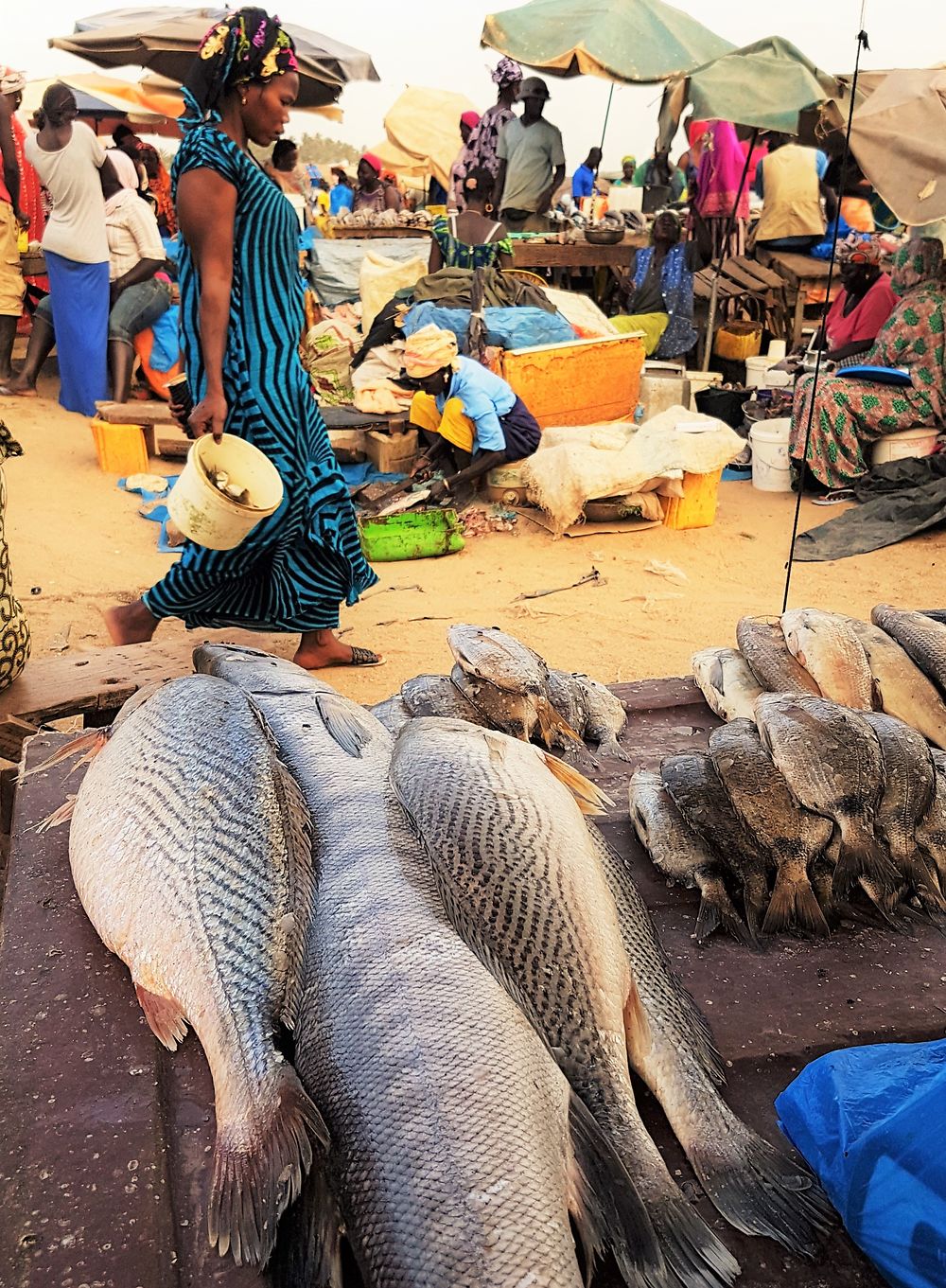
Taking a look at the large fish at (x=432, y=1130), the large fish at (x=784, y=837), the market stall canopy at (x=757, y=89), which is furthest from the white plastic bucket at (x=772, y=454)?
the large fish at (x=432, y=1130)

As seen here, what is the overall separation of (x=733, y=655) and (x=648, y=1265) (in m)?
2.01

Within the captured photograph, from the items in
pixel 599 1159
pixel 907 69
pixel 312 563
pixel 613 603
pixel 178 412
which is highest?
pixel 907 69

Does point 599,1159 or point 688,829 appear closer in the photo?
point 599,1159

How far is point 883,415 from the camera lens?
7246 millimetres

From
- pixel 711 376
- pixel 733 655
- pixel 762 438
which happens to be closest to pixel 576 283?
pixel 711 376

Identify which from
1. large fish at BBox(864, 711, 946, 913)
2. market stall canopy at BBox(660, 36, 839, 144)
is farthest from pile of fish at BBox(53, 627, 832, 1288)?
market stall canopy at BBox(660, 36, 839, 144)

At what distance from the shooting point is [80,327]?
922 cm

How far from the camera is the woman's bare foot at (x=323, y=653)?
4574mm

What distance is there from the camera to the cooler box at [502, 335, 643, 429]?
773 centimetres

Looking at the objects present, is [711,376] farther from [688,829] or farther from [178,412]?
[688,829]

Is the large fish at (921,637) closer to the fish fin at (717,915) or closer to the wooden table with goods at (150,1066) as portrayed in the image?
the wooden table with goods at (150,1066)

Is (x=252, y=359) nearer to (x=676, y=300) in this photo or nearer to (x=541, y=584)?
(x=541, y=584)

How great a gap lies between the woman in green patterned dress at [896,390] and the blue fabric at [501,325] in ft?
7.09

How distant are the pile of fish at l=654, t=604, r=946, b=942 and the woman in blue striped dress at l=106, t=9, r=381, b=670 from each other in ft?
7.59
